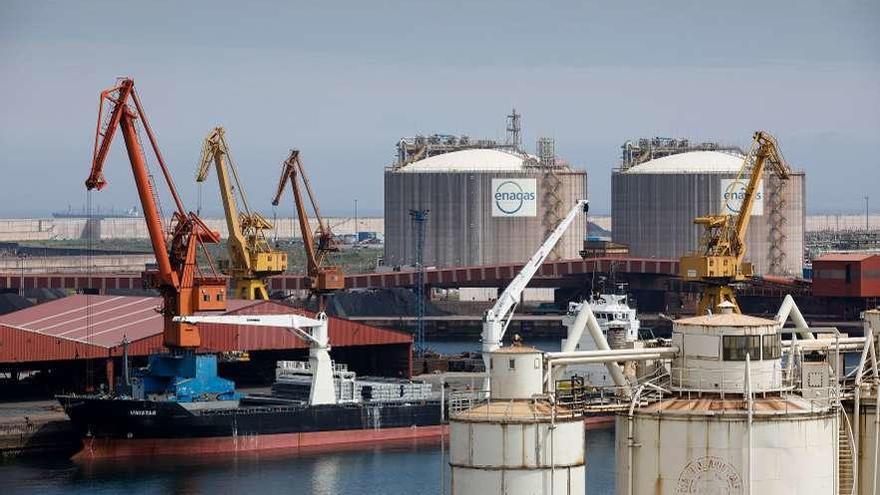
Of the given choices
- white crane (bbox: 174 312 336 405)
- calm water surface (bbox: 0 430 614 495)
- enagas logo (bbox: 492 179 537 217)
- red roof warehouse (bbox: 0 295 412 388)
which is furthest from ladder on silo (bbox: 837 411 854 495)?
enagas logo (bbox: 492 179 537 217)

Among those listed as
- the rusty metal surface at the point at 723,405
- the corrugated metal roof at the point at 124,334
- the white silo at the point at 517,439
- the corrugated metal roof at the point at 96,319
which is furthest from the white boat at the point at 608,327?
the rusty metal surface at the point at 723,405

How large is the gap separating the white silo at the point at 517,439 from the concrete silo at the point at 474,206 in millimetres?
123633

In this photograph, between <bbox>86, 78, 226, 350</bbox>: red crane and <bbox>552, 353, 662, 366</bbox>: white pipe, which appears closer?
<bbox>552, 353, 662, 366</bbox>: white pipe

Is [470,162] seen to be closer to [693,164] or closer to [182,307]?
[693,164]

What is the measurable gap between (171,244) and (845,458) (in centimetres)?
5467

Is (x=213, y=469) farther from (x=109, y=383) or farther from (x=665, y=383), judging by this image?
(x=665, y=383)

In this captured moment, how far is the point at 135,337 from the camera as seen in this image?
9688 cm

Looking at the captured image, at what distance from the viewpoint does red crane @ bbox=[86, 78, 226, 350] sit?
8994cm

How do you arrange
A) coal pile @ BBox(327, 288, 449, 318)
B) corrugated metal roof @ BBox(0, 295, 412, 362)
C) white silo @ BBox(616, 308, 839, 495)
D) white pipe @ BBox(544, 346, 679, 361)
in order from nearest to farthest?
white silo @ BBox(616, 308, 839, 495)
white pipe @ BBox(544, 346, 679, 361)
corrugated metal roof @ BBox(0, 295, 412, 362)
coal pile @ BBox(327, 288, 449, 318)

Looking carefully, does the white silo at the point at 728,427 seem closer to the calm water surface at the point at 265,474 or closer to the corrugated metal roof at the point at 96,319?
the calm water surface at the point at 265,474

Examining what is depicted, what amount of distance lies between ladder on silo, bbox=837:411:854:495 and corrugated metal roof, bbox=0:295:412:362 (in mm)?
56922

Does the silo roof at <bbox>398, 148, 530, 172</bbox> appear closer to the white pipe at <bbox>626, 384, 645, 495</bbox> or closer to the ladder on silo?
the ladder on silo

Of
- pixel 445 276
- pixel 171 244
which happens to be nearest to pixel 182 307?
pixel 171 244

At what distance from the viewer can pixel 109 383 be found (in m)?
95.4
